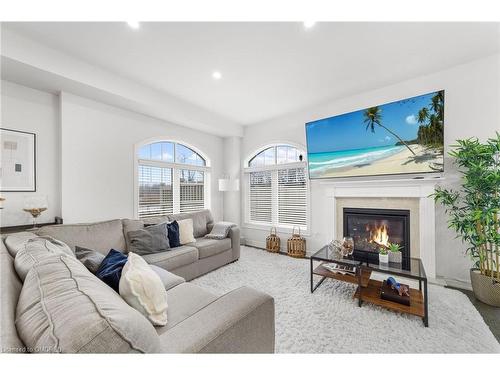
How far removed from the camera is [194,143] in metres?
4.53

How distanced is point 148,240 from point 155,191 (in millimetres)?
1390

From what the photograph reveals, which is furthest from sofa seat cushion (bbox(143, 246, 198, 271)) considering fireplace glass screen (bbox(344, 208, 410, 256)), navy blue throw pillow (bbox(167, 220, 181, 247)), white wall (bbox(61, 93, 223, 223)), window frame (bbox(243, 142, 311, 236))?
fireplace glass screen (bbox(344, 208, 410, 256))

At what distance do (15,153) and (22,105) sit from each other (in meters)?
0.61

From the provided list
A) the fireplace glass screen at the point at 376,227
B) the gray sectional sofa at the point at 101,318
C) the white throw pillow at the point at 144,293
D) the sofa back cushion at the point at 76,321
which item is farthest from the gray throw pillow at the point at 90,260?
the fireplace glass screen at the point at 376,227

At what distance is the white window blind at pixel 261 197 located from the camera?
15.6ft

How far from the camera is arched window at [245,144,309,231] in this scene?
14.0 ft

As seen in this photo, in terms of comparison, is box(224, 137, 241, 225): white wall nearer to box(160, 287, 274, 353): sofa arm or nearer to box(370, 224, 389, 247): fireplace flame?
box(370, 224, 389, 247): fireplace flame

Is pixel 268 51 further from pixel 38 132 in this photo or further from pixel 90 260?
pixel 38 132

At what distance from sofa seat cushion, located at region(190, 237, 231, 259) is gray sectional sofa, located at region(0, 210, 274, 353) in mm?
1287

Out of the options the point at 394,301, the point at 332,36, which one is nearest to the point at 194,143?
the point at 332,36

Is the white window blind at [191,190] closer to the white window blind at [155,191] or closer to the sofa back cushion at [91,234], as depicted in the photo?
the white window blind at [155,191]

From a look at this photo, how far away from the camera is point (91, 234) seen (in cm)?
246

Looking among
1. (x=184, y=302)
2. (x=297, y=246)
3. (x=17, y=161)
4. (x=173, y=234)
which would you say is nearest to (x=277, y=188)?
(x=297, y=246)

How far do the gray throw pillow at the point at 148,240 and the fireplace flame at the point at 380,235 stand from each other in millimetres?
3091
